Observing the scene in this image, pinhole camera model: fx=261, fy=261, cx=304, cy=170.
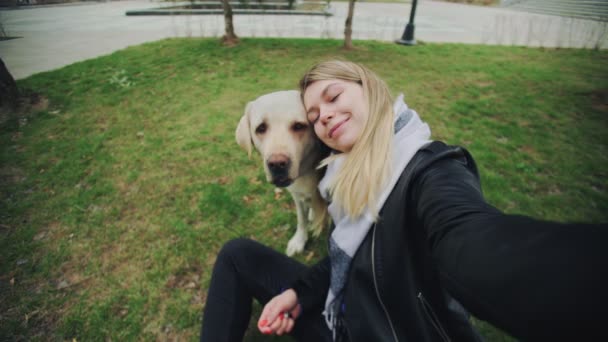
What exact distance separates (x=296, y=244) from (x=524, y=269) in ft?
9.11

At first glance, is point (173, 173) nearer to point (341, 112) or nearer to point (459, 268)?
point (341, 112)

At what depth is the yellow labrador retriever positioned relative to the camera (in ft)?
7.13

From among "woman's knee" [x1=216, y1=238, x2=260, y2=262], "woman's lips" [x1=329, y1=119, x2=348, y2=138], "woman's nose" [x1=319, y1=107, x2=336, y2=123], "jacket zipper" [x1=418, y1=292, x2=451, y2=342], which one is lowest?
"woman's knee" [x1=216, y1=238, x2=260, y2=262]

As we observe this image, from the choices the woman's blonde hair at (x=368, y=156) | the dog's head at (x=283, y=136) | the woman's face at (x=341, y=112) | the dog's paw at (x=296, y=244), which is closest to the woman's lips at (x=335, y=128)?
the woman's face at (x=341, y=112)

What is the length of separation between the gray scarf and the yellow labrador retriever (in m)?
0.45

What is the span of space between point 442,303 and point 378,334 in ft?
1.18

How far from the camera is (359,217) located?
1450mm

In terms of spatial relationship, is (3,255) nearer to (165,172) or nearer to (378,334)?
(165,172)

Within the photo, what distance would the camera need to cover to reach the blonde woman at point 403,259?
57 centimetres

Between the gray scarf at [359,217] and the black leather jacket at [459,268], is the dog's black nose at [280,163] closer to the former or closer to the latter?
the gray scarf at [359,217]

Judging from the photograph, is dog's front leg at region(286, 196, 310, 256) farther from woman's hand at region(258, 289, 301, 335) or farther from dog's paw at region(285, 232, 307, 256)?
woman's hand at region(258, 289, 301, 335)

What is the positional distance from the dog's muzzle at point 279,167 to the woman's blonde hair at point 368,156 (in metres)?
0.43

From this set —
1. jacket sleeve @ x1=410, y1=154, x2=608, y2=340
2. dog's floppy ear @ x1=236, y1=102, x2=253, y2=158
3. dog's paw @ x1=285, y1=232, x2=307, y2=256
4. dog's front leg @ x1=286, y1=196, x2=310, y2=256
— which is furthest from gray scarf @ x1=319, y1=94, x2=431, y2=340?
dog's paw @ x1=285, y1=232, x2=307, y2=256

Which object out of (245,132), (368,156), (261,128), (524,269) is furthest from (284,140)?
(524,269)
